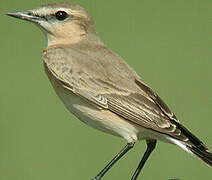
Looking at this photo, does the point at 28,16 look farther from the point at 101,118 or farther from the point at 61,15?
the point at 101,118

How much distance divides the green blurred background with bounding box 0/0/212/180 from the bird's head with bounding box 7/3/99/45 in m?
2.62

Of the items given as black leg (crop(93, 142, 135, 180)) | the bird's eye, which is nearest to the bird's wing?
Result: black leg (crop(93, 142, 135, 180))

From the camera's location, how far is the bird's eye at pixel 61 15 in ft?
25.6

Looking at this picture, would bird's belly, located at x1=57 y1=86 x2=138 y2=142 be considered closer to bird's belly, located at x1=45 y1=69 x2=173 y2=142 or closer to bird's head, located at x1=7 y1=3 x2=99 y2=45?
bird's belly, located at x1=45 y1=69 x2=173 y2=142

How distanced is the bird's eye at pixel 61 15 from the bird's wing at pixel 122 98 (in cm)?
66

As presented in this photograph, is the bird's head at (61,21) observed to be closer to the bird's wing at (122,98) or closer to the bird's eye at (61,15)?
the bird's eye at (61,15)

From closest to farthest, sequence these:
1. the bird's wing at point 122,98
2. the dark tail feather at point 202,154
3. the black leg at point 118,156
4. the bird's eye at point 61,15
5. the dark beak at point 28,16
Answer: the dark tail feather at point 202,154
the bird's wing at point 122,98
the black leg at point 118,156
the dark beak at point 28,16
the bird's eye at point 61,15

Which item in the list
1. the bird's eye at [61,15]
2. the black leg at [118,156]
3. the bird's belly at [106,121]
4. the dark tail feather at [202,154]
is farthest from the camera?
the bird's eye at [61,15]

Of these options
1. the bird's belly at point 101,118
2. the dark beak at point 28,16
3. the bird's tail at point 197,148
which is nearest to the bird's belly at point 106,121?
the bird's belly at point 101,118

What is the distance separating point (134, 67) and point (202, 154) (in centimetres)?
525

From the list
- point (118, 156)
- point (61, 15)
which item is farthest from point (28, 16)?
point (118, 156)

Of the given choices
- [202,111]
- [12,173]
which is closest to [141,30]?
[202,111]

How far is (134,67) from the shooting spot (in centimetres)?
1195

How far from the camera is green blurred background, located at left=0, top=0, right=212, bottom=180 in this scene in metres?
9.95
